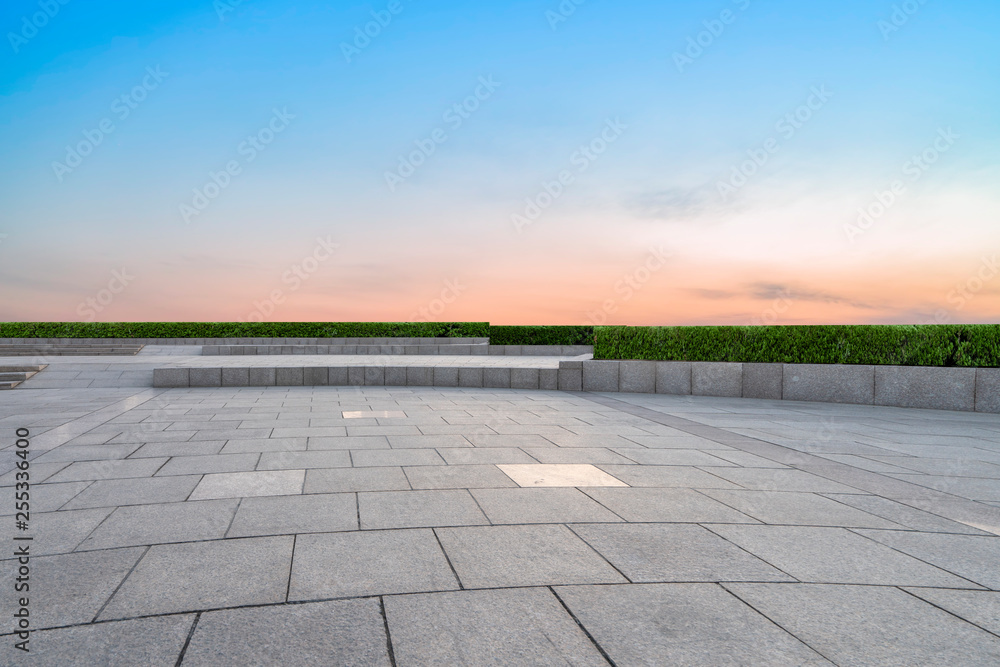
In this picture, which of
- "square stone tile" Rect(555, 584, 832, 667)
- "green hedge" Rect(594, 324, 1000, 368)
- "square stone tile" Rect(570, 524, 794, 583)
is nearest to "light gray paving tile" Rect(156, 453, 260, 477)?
"square stone tile" Rect(570, 524, 794, 583)

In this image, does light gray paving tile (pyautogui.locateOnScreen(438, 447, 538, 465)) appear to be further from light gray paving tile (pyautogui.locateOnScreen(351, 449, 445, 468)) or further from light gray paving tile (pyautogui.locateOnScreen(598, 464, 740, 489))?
light gray paving tile (pyautogui.locateOnScreen(598, 464, 740, 489))

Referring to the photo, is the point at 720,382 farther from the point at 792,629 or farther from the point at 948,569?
the point at 792,629

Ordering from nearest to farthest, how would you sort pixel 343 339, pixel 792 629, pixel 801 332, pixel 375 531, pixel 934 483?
pixel 792 629 < pixel 375 531 < pixel 934 483 < pixel 801 332 < pixel 343 339

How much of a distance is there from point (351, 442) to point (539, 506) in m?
3.11

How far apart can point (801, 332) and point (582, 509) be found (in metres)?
9.53

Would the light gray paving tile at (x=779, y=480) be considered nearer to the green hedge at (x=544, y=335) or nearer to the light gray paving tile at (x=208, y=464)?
the light gray paving tile at (x=208, y=464)

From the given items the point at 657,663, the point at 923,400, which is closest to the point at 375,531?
the point at 657,663

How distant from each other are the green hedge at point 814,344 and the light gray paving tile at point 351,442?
24.9 feet

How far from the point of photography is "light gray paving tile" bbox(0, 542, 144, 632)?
2.58 meters

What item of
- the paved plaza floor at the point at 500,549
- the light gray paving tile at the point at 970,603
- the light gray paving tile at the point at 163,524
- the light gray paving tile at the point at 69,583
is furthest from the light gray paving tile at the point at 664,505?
the light gray paving tile at the point at 69,583

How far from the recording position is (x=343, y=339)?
28.7 m

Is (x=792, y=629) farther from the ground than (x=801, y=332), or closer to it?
closer to it

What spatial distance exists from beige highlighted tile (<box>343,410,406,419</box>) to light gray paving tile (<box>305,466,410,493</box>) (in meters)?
3.37

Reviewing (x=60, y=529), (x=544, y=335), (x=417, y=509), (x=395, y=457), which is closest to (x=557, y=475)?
(x=417, y=509)
